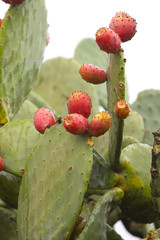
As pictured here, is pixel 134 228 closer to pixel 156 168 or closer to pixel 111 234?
pixel 111 234

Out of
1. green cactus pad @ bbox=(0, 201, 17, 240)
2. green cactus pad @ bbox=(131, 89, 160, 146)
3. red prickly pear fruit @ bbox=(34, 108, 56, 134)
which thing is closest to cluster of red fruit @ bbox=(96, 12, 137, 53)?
red prickly pear fruit @ bbox=(34, 108, 56, 134)

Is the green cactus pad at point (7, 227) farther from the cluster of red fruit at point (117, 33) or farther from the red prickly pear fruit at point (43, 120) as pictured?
the cluster of red fruit at point (117, 33)

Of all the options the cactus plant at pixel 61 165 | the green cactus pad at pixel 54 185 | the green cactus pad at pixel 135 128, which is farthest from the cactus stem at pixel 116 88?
the green cactus pad at pixel 135 128

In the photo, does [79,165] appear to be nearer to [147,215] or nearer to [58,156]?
[58,156]

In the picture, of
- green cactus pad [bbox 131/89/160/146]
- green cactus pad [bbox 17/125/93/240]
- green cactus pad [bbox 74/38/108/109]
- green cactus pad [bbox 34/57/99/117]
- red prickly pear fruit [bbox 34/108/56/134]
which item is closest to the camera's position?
green cactus pad [bbox 17/125/93/240]

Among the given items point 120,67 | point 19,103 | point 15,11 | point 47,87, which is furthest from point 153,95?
point 120,67

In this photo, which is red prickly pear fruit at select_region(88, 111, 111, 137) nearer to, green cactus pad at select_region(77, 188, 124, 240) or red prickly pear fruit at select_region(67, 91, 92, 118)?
red prickly pear fruit at select_region(67, 91, 92, 118)

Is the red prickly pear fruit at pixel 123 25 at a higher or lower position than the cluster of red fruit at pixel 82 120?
higher
